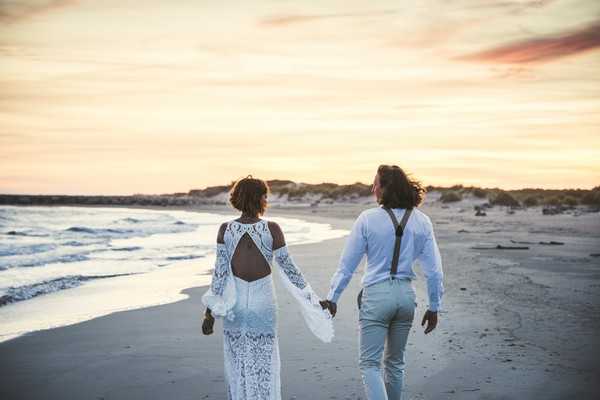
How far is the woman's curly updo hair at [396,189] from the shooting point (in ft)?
13.7

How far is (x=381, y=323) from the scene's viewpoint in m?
4.20

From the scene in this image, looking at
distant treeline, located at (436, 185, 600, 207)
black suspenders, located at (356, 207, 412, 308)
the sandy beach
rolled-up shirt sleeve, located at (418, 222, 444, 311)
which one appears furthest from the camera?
distant treeline, located at (436, 185, 600, 207)

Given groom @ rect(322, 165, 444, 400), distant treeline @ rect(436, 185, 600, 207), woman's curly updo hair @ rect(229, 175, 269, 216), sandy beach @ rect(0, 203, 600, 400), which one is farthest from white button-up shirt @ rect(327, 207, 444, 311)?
distant treeline @ rect(436, 185, 600, 207)

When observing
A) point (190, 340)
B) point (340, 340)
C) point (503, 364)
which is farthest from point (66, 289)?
point (503, 364)

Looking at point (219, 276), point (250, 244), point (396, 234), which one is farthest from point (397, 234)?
point (219, 276)

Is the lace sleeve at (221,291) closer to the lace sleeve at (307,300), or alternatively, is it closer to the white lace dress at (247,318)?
the white lace dress at (247,318)

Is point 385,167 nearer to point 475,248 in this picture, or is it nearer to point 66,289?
point 66,289

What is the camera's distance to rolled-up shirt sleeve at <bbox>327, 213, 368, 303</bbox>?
13.8 ft

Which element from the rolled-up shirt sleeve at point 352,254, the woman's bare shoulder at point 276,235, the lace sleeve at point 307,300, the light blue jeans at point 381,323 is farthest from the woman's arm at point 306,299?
the light blue jeans at point 381,323

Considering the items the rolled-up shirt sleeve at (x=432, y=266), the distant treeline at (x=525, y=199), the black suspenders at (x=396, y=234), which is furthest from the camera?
the distant treeline at (x=525, y=199)

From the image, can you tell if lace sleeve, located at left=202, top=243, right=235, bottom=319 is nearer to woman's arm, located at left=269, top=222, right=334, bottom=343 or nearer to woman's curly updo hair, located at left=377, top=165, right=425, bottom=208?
woman's arm, located at left=269, top=222, right=334, bottom=343

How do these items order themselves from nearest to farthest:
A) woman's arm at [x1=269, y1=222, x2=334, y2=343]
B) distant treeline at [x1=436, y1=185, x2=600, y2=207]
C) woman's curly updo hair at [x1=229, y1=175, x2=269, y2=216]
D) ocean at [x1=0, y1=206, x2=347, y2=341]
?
woman's curly updo hair at [x1=229, y1=175, x2=269, y2=216]
woman's arm at [x1=269, y1=222, x2=334, y2=343]
ocean at [x1=0, y1=206, x2=347, y2=341]
distant treeline at [x1=436, y1=185, x2=600, y2=207]

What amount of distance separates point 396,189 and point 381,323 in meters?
0.96

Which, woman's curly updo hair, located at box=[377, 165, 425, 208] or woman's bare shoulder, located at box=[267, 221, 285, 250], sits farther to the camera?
woman's bare shoulder, located at box=[267, 221, 285, 250]
